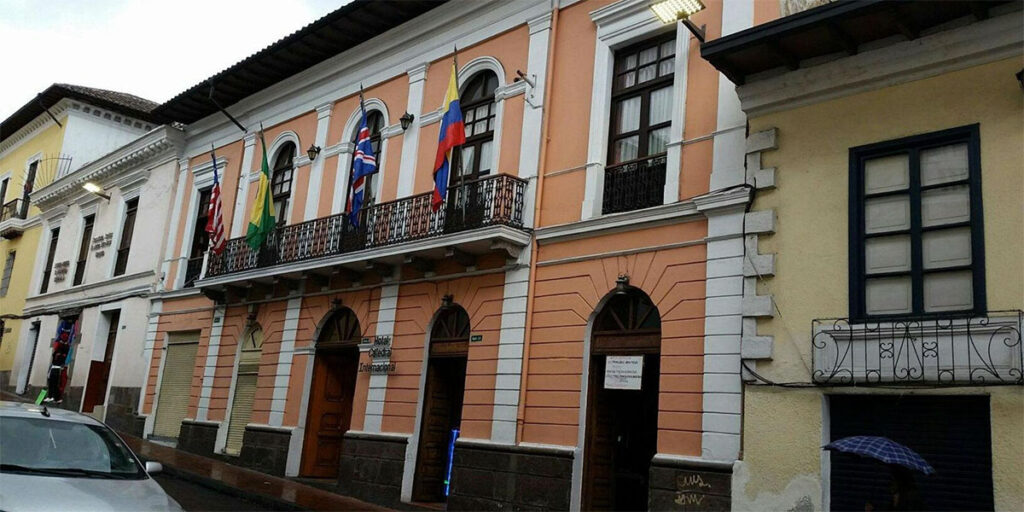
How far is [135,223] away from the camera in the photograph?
24.5 metres

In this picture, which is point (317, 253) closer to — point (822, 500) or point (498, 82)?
point (498, 82)

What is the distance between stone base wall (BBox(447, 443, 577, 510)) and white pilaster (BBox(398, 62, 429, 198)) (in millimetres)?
5259

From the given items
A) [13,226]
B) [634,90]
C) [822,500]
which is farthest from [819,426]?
[13,226]

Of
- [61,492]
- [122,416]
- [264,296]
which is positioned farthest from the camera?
[122,416]

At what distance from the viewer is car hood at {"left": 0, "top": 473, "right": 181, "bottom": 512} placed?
592 cm

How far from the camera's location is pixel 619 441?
486 inches

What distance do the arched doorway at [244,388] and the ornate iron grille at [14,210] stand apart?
759 inches

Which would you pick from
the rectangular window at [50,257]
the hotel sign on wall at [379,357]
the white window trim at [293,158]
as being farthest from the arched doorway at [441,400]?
the rectangular window at [50,257]

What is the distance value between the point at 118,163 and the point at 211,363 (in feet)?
30.6

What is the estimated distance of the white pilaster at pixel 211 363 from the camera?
19703mm

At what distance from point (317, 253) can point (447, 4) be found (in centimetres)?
558

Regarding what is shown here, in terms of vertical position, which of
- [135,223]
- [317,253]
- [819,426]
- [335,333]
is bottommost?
[819,426]

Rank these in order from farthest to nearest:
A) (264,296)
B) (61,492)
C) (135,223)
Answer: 1. (135,223)
2. (264,296)
3. (61,492)

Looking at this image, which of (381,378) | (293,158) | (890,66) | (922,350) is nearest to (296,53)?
(293,158)
